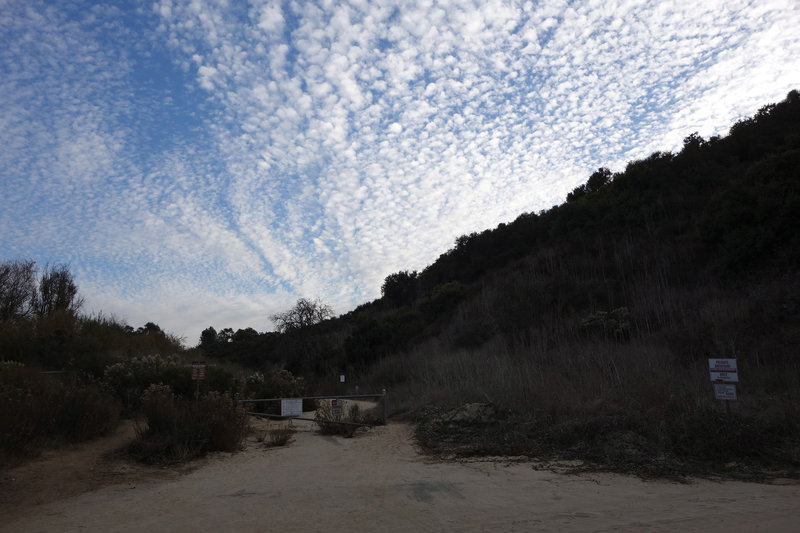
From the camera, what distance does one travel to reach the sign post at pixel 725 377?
8.41 m

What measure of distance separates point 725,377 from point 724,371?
4.2 inches

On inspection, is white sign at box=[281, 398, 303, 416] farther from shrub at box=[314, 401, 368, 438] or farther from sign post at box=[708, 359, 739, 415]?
sign post at box=[708, 359, 739, 415]

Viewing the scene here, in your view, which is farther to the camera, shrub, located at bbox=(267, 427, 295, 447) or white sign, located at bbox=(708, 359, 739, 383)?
shrub, located at bbox=(267, 427, 295, 447)

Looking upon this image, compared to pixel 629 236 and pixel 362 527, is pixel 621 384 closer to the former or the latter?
pixel 362 527

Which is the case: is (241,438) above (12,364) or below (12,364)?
below

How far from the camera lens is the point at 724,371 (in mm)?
8508

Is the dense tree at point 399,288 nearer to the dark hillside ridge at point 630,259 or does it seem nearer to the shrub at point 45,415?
the dark hillside ridge at point 630,259

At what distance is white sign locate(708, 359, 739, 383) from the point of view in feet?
27.6

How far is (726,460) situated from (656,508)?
323cm

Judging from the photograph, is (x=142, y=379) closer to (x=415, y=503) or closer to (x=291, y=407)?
(x=291, y=407)

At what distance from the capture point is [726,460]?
8.06 meters

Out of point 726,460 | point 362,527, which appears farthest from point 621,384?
point 362,527

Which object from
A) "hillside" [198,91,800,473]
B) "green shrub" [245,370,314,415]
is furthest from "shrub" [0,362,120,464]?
"hillside" [198,91,800,473]

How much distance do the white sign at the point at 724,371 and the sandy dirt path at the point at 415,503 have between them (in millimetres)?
2006
